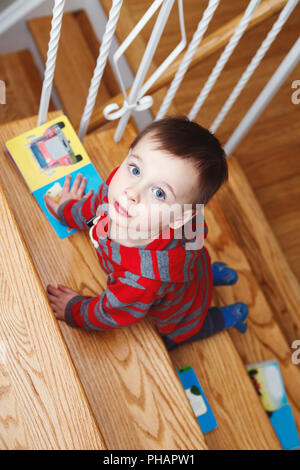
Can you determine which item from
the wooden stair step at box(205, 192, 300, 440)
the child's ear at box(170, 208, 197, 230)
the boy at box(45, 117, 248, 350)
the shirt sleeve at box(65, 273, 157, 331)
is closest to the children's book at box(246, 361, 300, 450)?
the wooden stair step at box(205, 192, 300, 440)

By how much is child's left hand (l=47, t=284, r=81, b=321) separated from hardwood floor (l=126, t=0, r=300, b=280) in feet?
3.94

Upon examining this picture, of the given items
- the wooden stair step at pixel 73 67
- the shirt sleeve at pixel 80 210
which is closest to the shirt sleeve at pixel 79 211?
the shirt sleeve at pixel 80 210

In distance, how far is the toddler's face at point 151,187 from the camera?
816 millimetres

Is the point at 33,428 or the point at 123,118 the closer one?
the point at 33,428

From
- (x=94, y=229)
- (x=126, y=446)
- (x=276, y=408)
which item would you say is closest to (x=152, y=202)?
(x=94, y=229)

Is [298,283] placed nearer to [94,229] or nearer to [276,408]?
[276,408]

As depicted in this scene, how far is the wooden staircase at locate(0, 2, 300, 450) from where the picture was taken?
0.75m

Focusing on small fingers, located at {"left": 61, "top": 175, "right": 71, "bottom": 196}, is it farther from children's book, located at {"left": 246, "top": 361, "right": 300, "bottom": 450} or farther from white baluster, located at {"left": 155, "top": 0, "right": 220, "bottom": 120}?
children's book, located at {"left": 246, "top": 361, "right": 300, "bottom": 450}

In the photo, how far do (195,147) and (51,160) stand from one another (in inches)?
19.5

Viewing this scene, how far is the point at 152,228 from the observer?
878mm

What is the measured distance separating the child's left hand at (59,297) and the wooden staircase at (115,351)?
3cm

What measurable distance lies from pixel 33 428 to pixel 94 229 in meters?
0.47

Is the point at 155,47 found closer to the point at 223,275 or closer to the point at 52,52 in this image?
the point at 52,52

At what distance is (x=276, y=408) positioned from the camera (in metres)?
1.48
